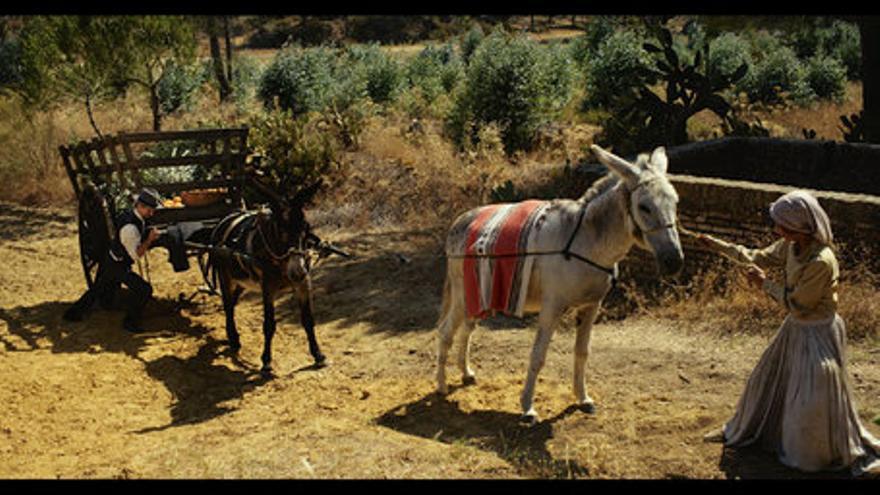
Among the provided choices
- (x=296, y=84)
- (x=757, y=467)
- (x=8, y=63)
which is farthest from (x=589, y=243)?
(x=8, y=63)

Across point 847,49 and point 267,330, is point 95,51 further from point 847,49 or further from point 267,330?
point 847,49

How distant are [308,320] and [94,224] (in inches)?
130

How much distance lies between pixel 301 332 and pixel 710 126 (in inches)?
451

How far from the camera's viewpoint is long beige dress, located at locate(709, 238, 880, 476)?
17.1 feet

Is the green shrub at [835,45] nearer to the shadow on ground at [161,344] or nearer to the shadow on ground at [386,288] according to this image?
the shadow on ground at [386,288]

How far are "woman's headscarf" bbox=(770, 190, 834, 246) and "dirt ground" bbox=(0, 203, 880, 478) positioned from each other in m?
1.55

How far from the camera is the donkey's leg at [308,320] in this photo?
824 centimetres

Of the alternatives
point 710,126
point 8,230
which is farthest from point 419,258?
point 710,126

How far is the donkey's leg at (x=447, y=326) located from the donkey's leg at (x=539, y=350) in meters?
0.90

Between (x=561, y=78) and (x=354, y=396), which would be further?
(x=561, y=78)

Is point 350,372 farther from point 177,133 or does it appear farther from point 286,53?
point 286,53

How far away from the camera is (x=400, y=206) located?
14023mm

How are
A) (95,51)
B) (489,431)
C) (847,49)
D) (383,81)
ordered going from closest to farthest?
(489,431), (95,51), (383,81), (847,49)

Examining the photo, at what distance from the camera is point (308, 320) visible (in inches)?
Result: 330
